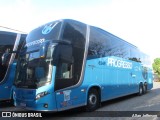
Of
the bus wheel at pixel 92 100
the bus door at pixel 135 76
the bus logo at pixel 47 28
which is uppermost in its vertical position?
the bus logo at pixel 47 28

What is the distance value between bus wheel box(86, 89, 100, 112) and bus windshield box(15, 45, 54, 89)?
2551 mm

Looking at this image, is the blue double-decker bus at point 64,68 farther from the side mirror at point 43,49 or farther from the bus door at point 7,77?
the bus door at point 7,77

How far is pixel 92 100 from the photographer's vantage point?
33.6 feet

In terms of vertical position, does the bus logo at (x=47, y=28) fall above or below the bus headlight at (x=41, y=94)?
above

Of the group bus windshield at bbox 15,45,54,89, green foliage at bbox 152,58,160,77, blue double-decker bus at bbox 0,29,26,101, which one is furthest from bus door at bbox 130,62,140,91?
green foliage at bbox 152,58,160,77

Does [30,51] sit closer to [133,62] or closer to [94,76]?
[94,76]

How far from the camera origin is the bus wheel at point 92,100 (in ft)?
32.9

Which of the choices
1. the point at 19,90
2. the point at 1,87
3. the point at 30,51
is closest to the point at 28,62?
the point at 30,51

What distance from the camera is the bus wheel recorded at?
10039mm

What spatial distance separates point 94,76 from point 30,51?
2896 mm

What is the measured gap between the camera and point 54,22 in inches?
367

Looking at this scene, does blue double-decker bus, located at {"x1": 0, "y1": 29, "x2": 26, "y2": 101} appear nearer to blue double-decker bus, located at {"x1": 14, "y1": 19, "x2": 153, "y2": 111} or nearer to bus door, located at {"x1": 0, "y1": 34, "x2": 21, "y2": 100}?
bus door, located at {"x1": 0, "y1": 34, "x2": 21, "y2": 100}

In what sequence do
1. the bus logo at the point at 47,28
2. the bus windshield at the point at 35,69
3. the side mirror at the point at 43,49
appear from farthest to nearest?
1. the bus logo at the point at 47,28
2. the side mirror at the point at 43,49
3. the bus windshield at the point at 35,69

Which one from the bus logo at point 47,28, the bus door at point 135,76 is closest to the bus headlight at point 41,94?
the bus logo at point 47,28
